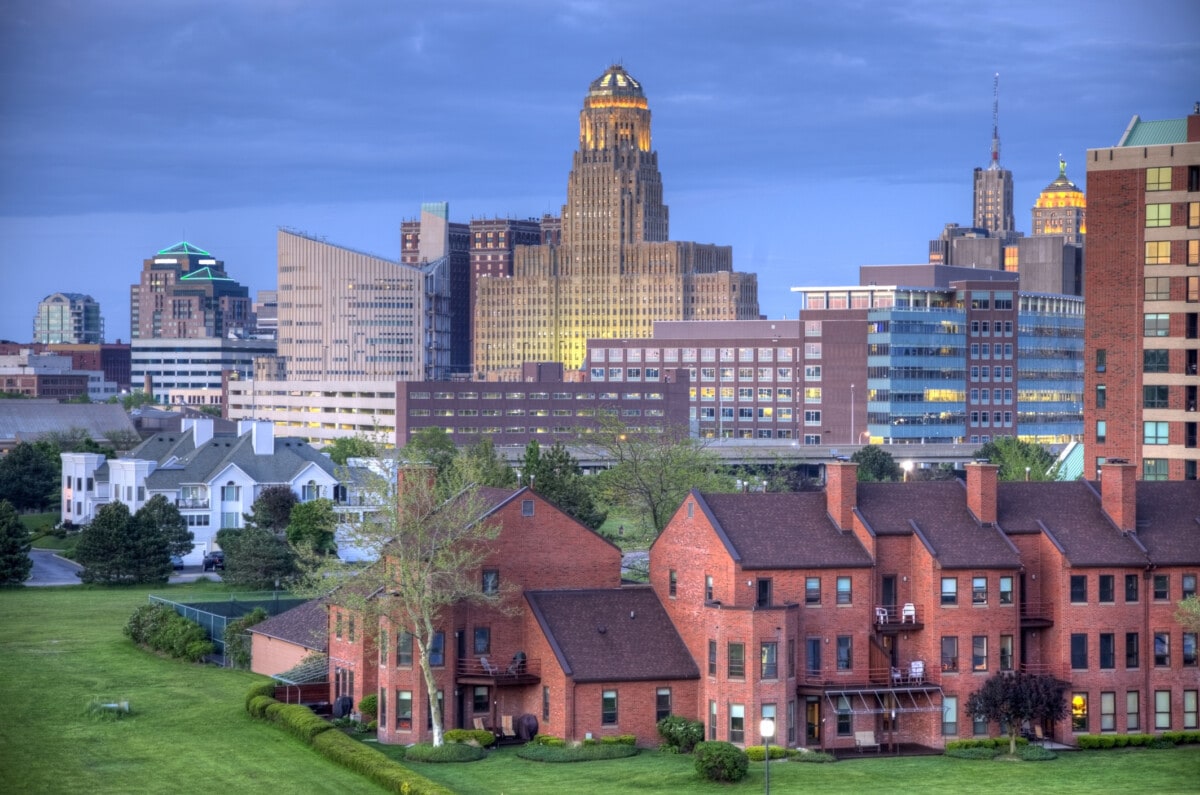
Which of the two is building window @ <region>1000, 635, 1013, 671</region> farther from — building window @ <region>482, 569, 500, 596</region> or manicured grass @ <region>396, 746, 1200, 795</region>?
building window @ <region>482, 569, 500, 596</region>

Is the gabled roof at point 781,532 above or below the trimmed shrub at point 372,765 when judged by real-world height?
above

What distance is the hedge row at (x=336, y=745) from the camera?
66.8 meters

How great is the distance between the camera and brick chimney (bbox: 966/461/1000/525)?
81.1 meters

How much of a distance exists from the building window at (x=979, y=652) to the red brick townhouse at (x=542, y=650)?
1152 centimetres

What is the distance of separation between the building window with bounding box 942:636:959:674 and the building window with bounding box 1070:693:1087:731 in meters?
5.19

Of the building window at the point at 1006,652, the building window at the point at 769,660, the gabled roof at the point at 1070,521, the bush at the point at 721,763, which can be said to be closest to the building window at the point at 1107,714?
the building window at the point at 1006,652

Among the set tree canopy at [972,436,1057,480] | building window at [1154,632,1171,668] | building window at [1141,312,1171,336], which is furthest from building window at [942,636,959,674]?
tree canopy at [972,436,1057,480]

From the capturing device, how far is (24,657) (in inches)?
3910

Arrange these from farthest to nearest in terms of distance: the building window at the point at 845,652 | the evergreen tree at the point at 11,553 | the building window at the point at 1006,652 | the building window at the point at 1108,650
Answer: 1. the evergreen tree at the point at 11,553
2. the building window at the point at 1108,650
3. the building window at the point at 1006,652
4. the building window at the point at 845,652

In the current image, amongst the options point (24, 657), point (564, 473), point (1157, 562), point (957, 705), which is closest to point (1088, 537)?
point (1157, 562)

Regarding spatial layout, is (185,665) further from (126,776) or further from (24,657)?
(126,776)

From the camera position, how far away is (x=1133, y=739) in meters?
77.9

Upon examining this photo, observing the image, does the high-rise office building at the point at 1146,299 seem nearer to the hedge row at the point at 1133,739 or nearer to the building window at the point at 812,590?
the hedge row at the point at 1133,739

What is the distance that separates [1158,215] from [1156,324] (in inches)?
236
